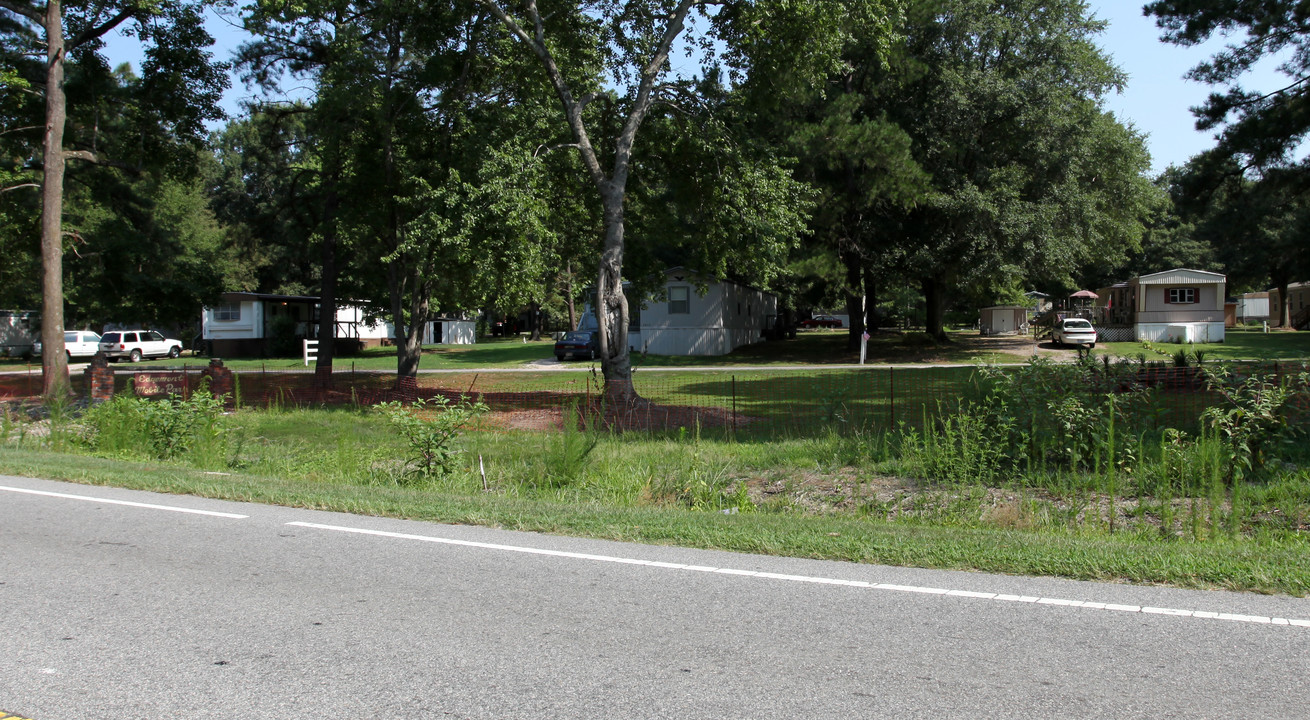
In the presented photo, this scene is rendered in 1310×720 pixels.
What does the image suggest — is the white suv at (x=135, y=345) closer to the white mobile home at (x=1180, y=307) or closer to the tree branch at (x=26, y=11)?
the tree branch at (x=26, y=11)

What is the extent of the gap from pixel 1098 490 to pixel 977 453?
140 cm

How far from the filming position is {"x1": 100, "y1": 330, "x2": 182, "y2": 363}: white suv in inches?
1825

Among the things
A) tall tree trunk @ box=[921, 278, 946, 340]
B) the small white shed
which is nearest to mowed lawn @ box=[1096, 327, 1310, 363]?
tall tree trunk @ box=[921, 278, 946, 340]

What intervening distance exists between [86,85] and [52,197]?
14.0 ft

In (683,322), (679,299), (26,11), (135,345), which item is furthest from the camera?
(135,345)

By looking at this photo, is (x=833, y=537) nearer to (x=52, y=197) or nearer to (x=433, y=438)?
(x=433, y=438)

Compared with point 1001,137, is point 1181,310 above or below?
below

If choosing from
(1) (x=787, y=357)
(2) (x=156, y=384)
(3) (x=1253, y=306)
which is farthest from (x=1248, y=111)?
(3) (x=1253, y=306)

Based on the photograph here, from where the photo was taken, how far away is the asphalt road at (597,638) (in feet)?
13.1

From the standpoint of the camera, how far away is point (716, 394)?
885 inches

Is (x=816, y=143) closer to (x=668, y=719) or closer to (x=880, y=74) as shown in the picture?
(x=880, y=74)

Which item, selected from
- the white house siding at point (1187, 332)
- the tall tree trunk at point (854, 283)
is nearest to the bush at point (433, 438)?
the tall tree trunk at point (854, 283)

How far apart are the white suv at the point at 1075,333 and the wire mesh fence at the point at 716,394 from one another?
706 inches

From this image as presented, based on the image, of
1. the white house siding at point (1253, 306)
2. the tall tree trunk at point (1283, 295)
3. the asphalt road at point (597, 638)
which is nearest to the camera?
the asphalt road at point (597, 638)
